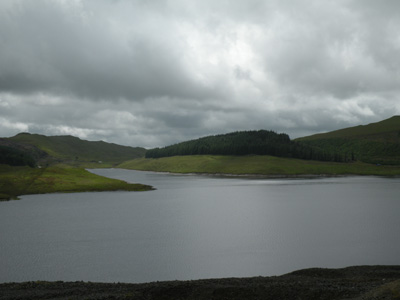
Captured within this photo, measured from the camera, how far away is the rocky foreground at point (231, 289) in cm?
1956

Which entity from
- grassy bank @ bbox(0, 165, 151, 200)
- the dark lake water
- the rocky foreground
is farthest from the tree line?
the rocky foreground

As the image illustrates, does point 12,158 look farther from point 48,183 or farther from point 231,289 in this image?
point 231,289

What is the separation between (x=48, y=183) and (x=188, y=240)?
79.9m

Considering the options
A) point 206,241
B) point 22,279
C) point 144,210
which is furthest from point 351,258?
point 144,210

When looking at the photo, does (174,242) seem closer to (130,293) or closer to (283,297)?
(130,293)

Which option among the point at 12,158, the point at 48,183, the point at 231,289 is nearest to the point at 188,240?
the point at 231,289

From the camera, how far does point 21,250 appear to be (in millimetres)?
37156

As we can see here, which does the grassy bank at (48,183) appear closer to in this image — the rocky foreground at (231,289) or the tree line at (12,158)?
the tree line at (12,158)

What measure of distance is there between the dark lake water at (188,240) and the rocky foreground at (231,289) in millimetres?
5003

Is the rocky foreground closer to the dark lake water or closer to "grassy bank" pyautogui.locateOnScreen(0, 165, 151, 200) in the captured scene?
the dark lake water

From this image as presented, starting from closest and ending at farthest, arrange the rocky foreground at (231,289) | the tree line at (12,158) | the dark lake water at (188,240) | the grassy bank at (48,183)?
the rocky foreground at (231,289), the dark lake water at (188,240), the grassy bank at (48,183), the tree line at (12,158)

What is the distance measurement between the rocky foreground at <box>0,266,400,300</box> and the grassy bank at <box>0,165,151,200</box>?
75.4 meters

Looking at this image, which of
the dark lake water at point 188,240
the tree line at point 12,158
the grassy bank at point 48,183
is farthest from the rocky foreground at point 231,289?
the tree line at point 12,158

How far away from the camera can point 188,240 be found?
4203cm
